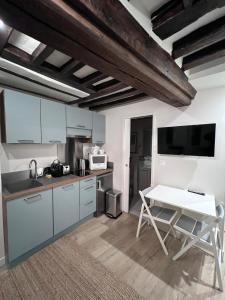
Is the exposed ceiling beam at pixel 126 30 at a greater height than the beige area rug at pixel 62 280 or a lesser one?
greater

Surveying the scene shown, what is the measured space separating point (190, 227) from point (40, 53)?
2.45 meters

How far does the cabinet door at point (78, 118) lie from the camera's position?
8.02 ft

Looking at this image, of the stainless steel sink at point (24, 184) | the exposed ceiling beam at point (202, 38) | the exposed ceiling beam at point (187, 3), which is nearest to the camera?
the exposed ceiling beam at point (187, 3)

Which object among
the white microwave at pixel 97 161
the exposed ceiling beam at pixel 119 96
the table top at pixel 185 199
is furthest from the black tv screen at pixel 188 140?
the white microwave at pixel 97 161

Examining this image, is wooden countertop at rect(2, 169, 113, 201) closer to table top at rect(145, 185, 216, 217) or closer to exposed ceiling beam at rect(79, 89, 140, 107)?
table top at rect(145, 185, 216, 217)

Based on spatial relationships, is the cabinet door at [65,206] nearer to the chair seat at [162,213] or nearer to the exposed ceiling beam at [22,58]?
the chair seat at [162,213]

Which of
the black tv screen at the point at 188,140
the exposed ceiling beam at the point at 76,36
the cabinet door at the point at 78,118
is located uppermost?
the exposed ceiling beam at the point at 76,36

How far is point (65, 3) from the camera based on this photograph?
2.09ft

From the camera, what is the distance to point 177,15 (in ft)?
2.96

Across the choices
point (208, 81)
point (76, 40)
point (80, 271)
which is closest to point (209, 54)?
point (208, 81)

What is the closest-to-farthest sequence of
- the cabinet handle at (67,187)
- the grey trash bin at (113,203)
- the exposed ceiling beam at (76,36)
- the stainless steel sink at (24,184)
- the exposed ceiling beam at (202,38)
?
the exposed ceiling beam at (76,36) < the exposed ceiling beam at (202,38) < the stainless steel sink at (24,184) < the cabinet handle at (67,187) < the grey trash bin at (113,203)

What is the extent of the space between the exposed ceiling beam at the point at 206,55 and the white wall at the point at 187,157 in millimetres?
775

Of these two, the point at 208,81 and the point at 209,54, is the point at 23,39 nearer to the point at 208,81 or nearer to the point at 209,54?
the point at 209,54

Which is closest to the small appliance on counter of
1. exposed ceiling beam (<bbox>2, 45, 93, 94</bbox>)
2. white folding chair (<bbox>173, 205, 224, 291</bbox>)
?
exposed ceiling beam (<bbox>2, 45, 93, 94</bbox>)
